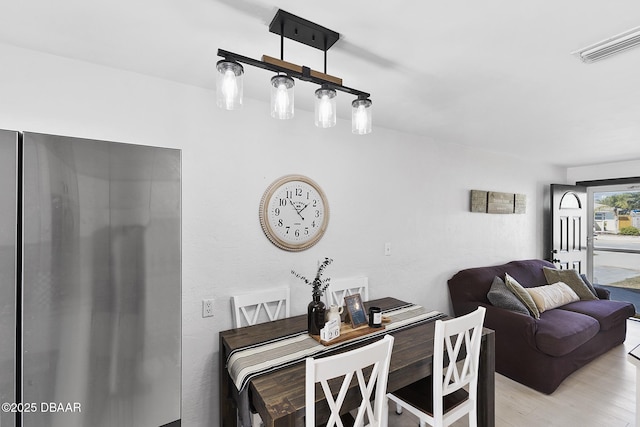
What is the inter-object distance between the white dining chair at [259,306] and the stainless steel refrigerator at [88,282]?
823 millimetres

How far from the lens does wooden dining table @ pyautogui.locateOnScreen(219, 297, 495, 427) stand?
1.29m

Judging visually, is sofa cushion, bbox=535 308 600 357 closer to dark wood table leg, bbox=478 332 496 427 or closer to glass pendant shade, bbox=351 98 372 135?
dark wood table leg, bbox=478 332 496 427

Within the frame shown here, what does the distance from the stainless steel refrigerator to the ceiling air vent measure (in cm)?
207

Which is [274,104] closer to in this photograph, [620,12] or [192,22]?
[192,22]

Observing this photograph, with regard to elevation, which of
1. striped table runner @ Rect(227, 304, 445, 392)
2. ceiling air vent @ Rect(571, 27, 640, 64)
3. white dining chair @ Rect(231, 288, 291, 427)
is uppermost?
ceiling air vent @ Rect(571, 27, 640, 64)

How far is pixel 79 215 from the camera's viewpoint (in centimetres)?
109

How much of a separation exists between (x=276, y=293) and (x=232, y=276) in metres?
0.36

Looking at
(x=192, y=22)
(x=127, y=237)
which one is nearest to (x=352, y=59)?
(x=192, y=22)

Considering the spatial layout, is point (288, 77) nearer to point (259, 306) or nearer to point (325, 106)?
point (325, 106)

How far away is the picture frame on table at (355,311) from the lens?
2.04 meters


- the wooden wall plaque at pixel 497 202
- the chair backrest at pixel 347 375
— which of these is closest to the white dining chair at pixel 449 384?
the chair backrest at pixel 347 375

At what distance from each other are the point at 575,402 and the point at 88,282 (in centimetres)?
360

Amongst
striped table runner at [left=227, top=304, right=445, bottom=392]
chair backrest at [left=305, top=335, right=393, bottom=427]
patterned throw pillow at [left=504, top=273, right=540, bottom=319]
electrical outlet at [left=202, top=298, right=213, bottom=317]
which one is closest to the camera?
chair backrest at [left=305, top=335, right=393, bottom=427]

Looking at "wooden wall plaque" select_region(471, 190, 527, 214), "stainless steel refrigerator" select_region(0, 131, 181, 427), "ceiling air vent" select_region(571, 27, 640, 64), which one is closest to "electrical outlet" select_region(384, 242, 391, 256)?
"wooden wall plaque" select_region(471, 190, 527, 214)
